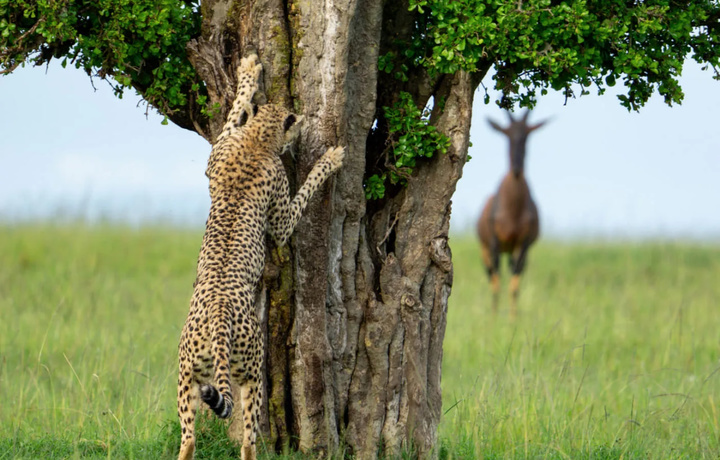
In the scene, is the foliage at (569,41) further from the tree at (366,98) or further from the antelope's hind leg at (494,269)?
the antelope's hind leg at (494,269)

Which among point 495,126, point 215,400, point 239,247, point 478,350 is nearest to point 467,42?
point 239,247

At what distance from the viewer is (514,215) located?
15.0m

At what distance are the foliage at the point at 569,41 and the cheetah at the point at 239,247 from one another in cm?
103

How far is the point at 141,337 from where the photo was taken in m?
9.42

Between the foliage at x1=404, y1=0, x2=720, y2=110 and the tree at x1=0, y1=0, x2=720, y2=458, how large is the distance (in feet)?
0.04

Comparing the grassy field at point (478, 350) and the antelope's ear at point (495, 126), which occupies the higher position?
the antelope's ear at point (495, 126)

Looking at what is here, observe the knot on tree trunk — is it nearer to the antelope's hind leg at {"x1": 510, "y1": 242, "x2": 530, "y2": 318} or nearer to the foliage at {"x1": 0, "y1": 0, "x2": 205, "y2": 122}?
the foliage at {"x1": 0, "y1": 0, "x2": 205, "y2": 122}

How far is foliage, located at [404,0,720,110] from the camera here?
5.23 metres

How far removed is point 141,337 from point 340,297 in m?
4.56

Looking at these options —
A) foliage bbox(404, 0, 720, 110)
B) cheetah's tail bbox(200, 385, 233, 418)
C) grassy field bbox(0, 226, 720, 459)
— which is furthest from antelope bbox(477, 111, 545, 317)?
cheetah's tail bbox(200, 385, 233, 418)

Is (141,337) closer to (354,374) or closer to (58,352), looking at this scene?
(58,352)

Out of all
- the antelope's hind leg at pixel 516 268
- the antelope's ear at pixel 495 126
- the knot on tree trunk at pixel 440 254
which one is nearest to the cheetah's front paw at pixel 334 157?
the knot on tree trunk at pixel 440 254

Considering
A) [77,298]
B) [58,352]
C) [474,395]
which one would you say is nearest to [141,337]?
[58,352]

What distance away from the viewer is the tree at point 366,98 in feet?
17.4
